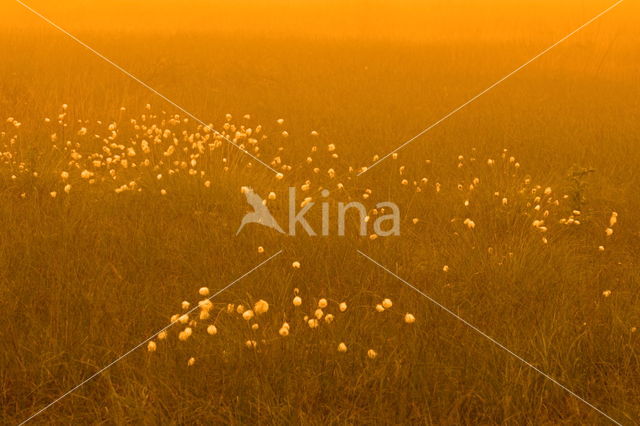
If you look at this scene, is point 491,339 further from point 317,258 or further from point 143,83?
point 143,83

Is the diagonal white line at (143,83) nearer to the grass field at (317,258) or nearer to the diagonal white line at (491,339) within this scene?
the grass field at (317,258)

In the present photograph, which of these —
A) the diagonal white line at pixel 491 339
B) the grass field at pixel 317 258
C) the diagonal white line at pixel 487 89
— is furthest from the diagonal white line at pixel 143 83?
the diagonal white line at pixel 491 339

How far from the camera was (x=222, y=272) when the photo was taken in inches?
160

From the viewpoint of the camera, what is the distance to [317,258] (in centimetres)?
423

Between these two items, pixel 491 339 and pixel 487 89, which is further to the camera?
pixel 487 89

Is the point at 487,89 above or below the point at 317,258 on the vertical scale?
above

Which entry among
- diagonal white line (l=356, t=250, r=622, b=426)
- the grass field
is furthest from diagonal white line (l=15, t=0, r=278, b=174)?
diagonal white line (l=356, t=250, r=622, b=426)

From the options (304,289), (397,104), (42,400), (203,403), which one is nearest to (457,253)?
(304,289)

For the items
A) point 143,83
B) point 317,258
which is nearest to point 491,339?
point 317,258

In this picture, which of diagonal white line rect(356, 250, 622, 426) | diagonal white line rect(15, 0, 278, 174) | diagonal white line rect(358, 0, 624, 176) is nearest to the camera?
diagonal white line rect(356, 250, 622, 426)

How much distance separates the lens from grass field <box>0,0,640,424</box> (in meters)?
2.92

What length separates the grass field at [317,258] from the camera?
9.59 ft

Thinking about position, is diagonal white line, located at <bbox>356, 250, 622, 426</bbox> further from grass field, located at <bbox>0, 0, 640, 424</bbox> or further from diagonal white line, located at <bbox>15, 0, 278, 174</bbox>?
diagonal white line, located at <bbox>15, 0, 278, 174</bbox>

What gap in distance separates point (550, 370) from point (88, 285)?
Answer: 8.63 ft
